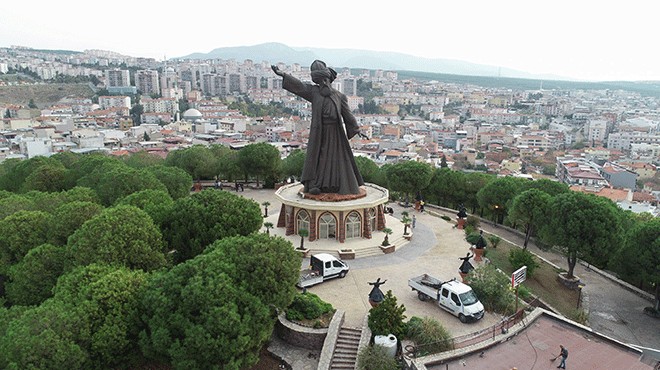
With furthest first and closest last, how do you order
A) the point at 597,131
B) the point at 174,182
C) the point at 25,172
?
1. the point at 597,131
2. the point at 25,172
3. the point at 174,182

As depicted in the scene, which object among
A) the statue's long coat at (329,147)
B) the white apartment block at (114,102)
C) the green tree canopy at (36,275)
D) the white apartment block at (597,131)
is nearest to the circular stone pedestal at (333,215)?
the statue's long coat at (329,147)

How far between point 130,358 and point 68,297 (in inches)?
101

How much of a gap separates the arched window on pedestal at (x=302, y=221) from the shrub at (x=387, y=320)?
10.3 m

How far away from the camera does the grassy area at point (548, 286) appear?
20.5 meters

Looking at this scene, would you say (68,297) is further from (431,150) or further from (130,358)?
(431,150)

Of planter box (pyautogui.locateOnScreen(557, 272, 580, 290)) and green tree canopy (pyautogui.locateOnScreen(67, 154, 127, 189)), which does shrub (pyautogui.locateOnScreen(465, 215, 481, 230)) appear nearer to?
planter box (pyautogui.locateOnScreen(557, 272, 580, 290))

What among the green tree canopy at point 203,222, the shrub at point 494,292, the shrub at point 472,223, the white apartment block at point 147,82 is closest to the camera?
the shrub at point 494,292

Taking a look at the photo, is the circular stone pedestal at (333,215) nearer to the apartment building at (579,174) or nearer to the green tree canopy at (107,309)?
the green tree canopy at (107,309)

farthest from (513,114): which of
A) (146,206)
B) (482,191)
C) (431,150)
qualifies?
(146,206)

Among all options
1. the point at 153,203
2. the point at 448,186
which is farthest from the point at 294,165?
the point at 153,203

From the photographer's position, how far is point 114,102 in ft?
454

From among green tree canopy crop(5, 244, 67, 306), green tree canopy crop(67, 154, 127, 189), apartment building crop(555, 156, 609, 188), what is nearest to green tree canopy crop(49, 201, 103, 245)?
green tree canopy crop(5, 244, 67, 306)

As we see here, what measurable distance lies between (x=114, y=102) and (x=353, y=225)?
13232 cm

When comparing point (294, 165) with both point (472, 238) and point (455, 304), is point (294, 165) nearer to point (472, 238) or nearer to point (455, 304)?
point (472, 238)
